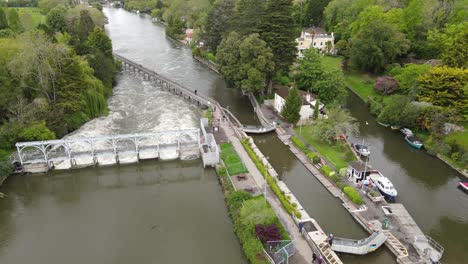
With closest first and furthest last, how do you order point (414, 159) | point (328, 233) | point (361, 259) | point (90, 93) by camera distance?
point (361, 259) < point (328, 233) < point (414, 159) < point (90, 93)

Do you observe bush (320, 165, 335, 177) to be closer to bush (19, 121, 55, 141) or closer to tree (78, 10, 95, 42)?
bush (19, 121, 55, 141)

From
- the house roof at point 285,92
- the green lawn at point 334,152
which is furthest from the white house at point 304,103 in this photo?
the green lawn at point 334,152

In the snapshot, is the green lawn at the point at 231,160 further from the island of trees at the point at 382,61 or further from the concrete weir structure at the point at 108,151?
the island of trees at the point at 382,61

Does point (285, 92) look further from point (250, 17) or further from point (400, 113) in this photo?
point (400, 113)

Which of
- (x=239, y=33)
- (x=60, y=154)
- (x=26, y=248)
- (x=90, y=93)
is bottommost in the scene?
(x=26, y=248)

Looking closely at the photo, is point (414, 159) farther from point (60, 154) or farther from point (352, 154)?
point (60, 154)

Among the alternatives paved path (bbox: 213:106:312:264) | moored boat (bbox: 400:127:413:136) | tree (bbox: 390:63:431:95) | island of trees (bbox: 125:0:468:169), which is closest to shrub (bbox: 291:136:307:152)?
island of trees (bbox: 125:0:468:169)

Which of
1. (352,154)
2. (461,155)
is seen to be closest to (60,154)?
(352,154)
